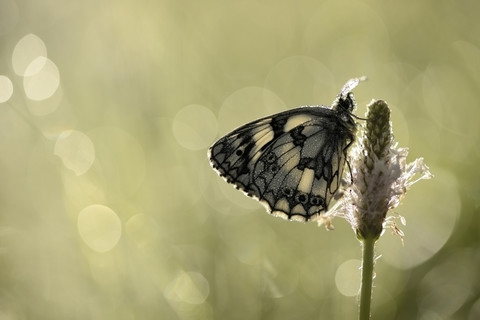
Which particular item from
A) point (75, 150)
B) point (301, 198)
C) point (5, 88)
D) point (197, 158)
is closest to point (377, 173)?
point (301, 198)

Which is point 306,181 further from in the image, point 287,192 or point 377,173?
point 377,173

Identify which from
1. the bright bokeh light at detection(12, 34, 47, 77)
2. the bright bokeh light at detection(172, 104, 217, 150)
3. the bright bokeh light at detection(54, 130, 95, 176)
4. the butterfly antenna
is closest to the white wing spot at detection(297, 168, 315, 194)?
the butterfly antenna

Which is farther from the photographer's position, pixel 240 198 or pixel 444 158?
pixel 240 198

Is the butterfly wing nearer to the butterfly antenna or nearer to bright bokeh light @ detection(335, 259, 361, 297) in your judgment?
the butterfly antenna

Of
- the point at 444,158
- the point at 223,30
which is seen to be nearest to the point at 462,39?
the point at 444,158

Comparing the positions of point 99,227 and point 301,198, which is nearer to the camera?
point 301,198

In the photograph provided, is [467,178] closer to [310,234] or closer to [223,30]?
[310,234]
